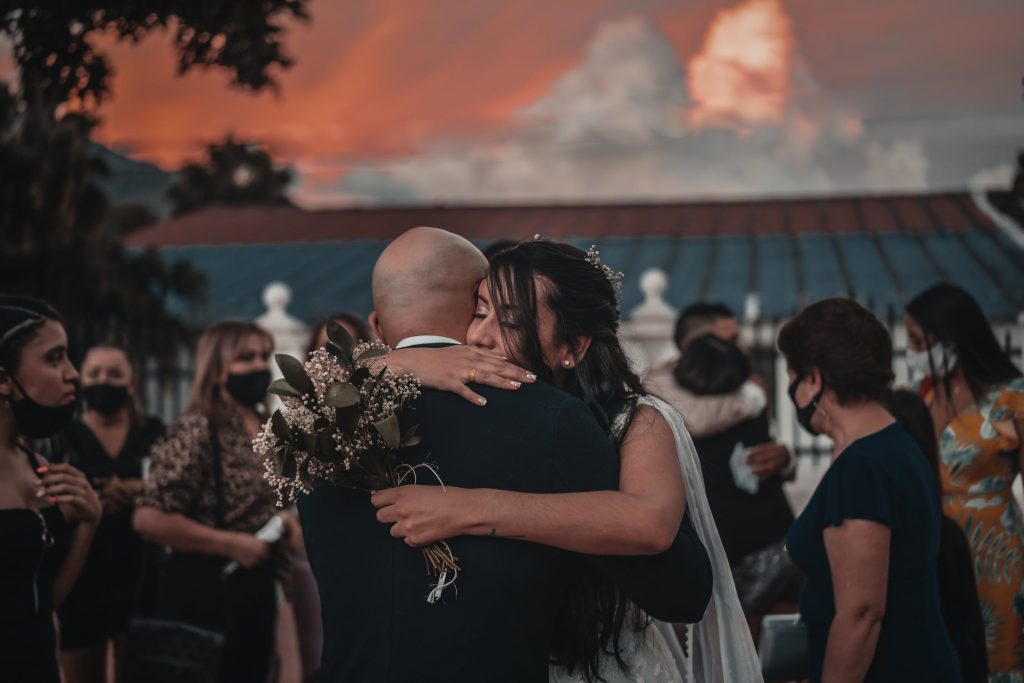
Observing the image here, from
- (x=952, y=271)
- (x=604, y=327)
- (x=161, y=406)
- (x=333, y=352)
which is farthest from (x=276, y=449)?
(x=952, y=271)

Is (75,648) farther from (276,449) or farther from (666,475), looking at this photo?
(666,475)

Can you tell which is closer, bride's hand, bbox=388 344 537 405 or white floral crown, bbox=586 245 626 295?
bride's hand, bbox=388 344 537 405

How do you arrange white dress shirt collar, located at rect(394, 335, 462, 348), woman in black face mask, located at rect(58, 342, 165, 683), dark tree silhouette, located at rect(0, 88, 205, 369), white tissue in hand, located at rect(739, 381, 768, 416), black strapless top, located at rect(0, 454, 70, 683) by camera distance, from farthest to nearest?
dark tree silhouette, located at rect(0, 88, 205, 369), woman in black face mask, located at rect(58, 342, 165, 683), white tissue in hand, located at rect(739, 381, 768, 416), black strapless top, located at rect(0, 454, 70, 683), white dress shirt collar, located at rect(394, 335, 462, 348)

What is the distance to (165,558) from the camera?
527cm

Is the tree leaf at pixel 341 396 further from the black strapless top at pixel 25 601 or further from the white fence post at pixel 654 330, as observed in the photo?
the white fence post at pixel 654 330

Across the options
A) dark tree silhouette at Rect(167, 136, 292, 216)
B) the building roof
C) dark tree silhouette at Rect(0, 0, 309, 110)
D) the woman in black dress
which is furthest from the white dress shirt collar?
dark tree silhouette at Rect(167, 136, 292, 216)

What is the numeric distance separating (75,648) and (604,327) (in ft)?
12.1

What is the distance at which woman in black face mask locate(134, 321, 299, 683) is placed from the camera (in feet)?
16.6

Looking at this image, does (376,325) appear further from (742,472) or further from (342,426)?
(742,472)

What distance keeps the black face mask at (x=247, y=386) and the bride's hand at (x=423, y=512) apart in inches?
129

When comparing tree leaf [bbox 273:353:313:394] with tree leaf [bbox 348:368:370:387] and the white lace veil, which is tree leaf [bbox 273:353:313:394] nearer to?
tree leaf [bbox 348:368:370:387]

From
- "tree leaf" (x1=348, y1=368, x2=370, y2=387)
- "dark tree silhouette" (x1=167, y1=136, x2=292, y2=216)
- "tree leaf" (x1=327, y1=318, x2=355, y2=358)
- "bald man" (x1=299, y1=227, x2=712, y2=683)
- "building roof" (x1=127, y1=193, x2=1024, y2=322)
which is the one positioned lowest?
"bald man" (x1=299, y1=227, x2=712, y2=683)

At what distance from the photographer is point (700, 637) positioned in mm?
3039

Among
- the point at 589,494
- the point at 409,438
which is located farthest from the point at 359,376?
the point at 589,494
